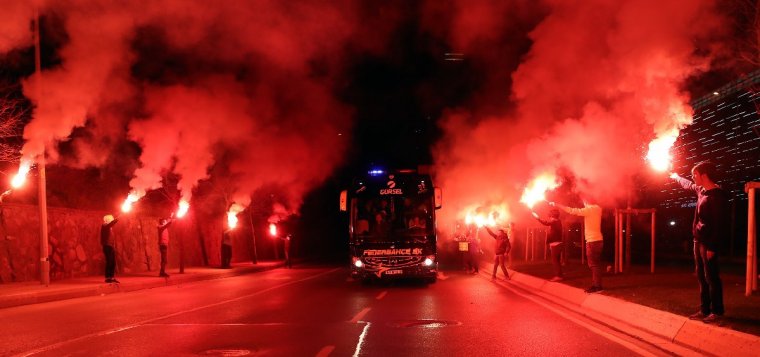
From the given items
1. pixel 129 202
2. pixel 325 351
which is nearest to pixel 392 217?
pixel 129 202

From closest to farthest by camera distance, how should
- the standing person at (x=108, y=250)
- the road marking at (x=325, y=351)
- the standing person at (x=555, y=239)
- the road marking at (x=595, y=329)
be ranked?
the road marking at (x=325, y=351) → the road marking at (x=595, y=329) → the standing person at (x=555, y=239) → the standing person at (x=108, y=250)

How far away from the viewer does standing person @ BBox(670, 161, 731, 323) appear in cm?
848

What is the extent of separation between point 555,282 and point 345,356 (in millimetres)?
9542

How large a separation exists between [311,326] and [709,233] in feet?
19.4

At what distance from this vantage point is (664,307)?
10586 mm

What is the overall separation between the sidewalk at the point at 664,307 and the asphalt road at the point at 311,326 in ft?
1.63

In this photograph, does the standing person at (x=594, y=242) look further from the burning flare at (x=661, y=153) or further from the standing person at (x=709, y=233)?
the standing person at (x=709, y=233)

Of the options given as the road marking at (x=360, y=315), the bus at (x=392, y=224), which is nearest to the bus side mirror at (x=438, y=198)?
the bus at (x=392, y=224)

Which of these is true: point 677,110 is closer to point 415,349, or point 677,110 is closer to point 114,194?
point 415,349

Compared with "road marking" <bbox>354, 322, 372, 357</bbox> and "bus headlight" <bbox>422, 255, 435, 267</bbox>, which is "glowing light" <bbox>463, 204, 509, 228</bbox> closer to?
"bus headlight" <bbox>422, 255, 435, 267</bbox>

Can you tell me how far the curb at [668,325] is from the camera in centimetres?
739

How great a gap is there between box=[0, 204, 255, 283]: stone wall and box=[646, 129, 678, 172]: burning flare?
16730 mm

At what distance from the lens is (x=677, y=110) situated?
1224cm

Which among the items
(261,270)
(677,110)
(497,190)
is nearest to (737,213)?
(497,190)
